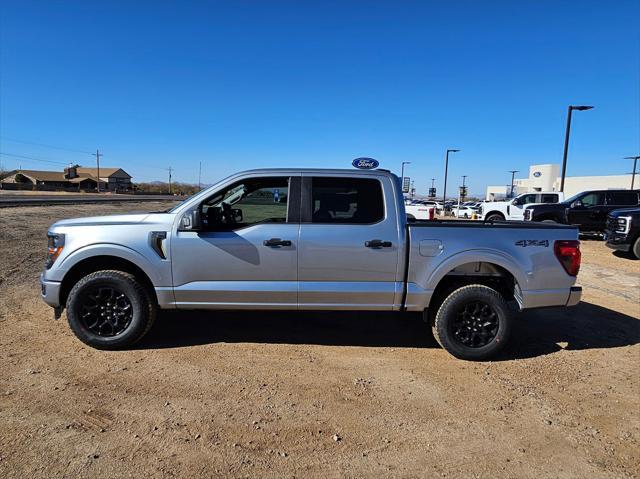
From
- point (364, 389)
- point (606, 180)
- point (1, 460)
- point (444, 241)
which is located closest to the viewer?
point (1, 460)

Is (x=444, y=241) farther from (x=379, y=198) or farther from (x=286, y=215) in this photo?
(x=286, y=215)

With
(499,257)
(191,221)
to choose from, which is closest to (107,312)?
(191,221)

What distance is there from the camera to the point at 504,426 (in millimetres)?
3189

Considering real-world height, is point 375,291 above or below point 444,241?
below

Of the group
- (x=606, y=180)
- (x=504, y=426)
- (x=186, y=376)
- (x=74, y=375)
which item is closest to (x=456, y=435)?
(x=504, y=426)

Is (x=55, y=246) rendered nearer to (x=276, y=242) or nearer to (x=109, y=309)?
(x=109, y=309)

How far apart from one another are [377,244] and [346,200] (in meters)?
0.59

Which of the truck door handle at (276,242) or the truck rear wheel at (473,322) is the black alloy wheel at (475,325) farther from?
the truck door handle at (276,242)

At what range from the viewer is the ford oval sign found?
15.5 feet

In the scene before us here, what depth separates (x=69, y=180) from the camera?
353ft

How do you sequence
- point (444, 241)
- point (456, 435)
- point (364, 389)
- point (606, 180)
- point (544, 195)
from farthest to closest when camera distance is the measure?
point (606, 180) → point (544, 195) → point (444, 241) → point (364, 389) → point (456, 435)

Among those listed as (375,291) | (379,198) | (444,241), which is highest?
(379,198)

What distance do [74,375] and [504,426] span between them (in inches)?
143

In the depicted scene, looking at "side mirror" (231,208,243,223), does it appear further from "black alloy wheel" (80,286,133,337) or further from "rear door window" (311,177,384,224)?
"black alloy wheel" (80,286,133,337)
